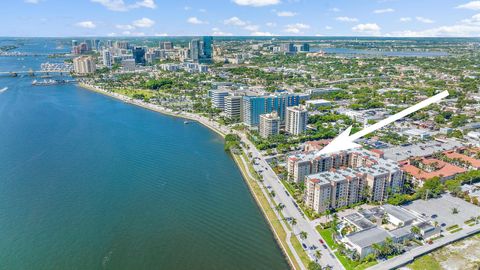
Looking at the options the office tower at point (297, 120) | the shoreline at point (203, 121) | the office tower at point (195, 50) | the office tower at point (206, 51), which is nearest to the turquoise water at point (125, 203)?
the shoreline at point (203, 121)

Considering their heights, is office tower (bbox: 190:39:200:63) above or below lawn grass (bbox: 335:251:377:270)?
above

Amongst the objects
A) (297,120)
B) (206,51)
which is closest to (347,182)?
(297,120)

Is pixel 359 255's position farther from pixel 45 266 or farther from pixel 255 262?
pixel 45 266

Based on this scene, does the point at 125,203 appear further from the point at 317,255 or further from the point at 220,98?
the point at 220,98

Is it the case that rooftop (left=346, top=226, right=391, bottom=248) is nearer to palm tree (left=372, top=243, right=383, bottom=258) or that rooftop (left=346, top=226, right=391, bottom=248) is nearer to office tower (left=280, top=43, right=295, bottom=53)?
palm tree (left=372, top=243, right=383, bottom=258)

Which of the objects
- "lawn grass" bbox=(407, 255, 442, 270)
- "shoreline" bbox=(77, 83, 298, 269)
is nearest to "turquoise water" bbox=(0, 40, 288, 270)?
"shoreline" bbox=(77, 83, 298, 269)
